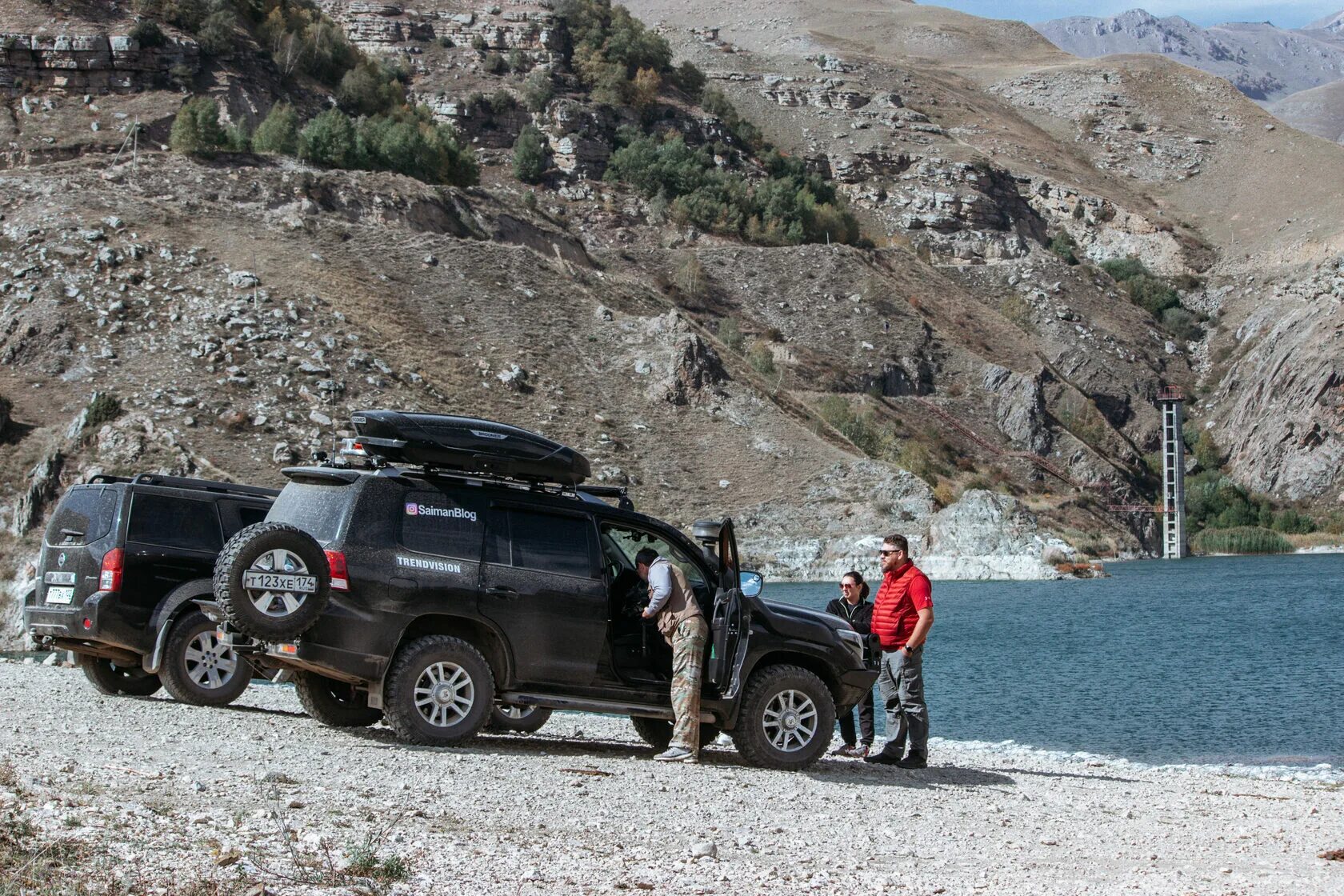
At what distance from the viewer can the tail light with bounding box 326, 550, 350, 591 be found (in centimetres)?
1175

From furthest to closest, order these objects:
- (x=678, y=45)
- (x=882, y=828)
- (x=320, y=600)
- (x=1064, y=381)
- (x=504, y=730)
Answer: (x=678, y=45) < (x=1064, y=381) < (x=504, y=730) < (x=320, y=600) < (x=882, y=828)

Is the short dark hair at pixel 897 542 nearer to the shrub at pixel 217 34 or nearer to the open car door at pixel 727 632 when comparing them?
the open car door at pixel 727 632

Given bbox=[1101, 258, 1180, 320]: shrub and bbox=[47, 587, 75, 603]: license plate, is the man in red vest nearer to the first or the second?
bbox=[47, 587, 75, 603]: license plate

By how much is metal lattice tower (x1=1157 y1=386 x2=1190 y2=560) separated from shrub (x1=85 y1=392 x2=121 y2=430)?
244ft

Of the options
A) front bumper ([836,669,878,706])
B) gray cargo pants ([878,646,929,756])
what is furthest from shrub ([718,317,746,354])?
front bumper ([836,669,878,706])

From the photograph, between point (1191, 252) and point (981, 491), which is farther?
point (1191, 252)

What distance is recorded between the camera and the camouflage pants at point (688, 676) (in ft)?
40.8

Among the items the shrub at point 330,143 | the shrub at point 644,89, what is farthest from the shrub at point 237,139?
the shrub at point 644,89

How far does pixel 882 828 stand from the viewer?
10.6 meters

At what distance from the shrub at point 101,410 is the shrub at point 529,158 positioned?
5617cm

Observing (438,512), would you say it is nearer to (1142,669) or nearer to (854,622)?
(854,622)

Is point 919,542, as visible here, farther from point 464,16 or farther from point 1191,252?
point 1191,252

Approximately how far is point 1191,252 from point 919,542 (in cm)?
9098

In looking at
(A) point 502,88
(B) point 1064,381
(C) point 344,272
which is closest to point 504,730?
(C) point 344,272
